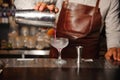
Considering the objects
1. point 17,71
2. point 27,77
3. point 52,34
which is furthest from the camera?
point 52,34

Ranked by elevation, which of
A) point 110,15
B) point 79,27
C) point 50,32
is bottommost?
point 50,32

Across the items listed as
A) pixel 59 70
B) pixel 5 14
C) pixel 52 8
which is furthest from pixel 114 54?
pixel 5 14

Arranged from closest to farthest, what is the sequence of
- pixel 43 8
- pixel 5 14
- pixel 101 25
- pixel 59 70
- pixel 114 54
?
pixel 59 70
pixel 114 54
pixel 43 8
pixel 101 25
pixel 5 14

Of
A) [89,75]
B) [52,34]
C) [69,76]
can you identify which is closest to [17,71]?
[69,76]

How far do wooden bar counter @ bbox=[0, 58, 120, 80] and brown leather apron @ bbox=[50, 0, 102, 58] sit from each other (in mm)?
534

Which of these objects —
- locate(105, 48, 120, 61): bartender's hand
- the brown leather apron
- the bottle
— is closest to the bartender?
the brown leather apron

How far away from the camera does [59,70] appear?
1.54m

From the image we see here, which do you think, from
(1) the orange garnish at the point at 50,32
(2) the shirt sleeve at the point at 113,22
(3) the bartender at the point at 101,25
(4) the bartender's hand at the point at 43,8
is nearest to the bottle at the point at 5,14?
(1) the orange garnish at the point at 50,32

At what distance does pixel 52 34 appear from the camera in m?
2.87

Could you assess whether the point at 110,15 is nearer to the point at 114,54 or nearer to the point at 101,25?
the point at 101,25

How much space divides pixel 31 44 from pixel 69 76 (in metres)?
1.57

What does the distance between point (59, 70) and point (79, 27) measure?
818 millimetres

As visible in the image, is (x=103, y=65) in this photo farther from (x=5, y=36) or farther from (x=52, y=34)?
(x=5, y=36)

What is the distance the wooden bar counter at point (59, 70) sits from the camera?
140cm
